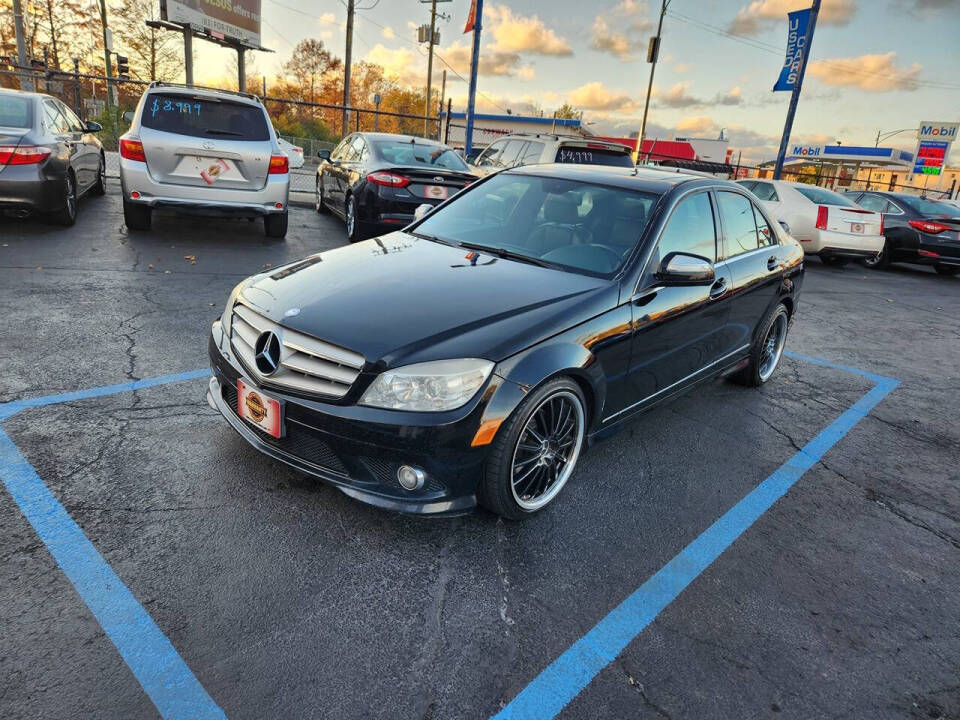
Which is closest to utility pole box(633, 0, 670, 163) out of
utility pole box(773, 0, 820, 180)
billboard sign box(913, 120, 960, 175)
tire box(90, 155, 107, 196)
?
utility pole box(773, 0, 820, 180)

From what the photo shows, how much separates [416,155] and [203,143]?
2907mm

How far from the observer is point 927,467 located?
3988 millimetres

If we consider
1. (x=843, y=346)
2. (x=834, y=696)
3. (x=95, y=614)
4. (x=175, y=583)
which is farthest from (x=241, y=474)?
(x=843, y=346)

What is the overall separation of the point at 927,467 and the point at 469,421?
3.21m

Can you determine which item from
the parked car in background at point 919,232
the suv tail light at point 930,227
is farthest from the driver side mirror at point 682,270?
the suv tail light at point 930,227

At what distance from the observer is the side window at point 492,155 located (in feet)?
38.2

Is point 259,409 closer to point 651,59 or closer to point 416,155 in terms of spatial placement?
point 416,155

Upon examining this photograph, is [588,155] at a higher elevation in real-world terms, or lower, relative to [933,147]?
lower

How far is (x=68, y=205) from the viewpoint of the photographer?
26.0 feet

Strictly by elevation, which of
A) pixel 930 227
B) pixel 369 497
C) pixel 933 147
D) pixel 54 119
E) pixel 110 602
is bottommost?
pixel 110 602

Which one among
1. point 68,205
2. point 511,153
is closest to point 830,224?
point 511,153

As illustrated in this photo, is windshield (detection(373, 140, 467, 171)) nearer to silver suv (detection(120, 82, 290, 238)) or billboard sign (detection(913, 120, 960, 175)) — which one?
silver suv (detection(120, 82, 290, 238))

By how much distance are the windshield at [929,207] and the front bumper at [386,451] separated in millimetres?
13838

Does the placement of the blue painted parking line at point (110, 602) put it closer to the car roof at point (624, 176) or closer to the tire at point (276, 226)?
the car roof at point (624, 176)
